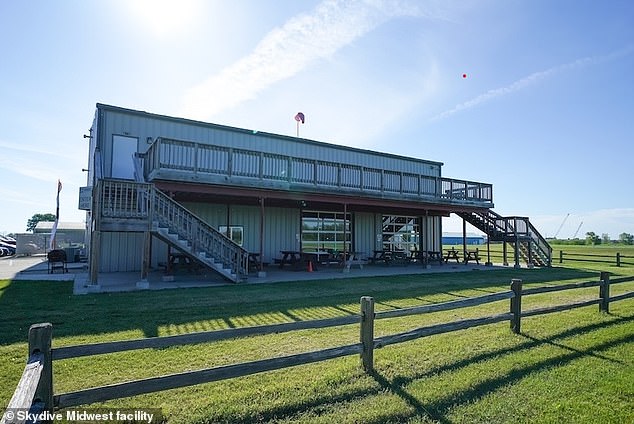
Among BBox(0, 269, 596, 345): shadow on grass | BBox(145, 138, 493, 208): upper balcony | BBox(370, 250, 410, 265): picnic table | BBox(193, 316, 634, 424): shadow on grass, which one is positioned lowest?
BBox(193, 316, 634, 424): shadow on grass

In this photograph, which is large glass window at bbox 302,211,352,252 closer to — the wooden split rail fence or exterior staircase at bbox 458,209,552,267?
exterior staircase at bbox 458,209,552,267

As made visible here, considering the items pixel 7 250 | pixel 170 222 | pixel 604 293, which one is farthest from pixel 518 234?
pixel 7 250

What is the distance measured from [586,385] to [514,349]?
1246 millimetres

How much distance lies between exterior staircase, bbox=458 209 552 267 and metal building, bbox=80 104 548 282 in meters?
0.49

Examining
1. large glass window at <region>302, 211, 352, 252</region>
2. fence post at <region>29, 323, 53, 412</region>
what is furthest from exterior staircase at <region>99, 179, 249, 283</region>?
fence post at <region>29, 323, 53, 412</region>

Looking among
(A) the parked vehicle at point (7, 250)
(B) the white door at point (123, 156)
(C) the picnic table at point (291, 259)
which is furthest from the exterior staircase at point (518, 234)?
(A) the parked vehicle at point (7, 250)

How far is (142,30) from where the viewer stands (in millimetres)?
9398

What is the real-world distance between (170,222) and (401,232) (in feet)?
47.1

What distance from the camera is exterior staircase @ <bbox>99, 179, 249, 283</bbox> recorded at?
1030cm

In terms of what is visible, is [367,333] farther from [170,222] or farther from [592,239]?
[592,239]

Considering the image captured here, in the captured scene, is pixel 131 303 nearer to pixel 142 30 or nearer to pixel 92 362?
pixel 92 362

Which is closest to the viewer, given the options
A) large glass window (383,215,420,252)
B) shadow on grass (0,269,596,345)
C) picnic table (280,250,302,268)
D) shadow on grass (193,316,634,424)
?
shadow on grass (193,316,634,424)

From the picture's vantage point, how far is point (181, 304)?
8.36 meters

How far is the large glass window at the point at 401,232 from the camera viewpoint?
2167 centimetres
